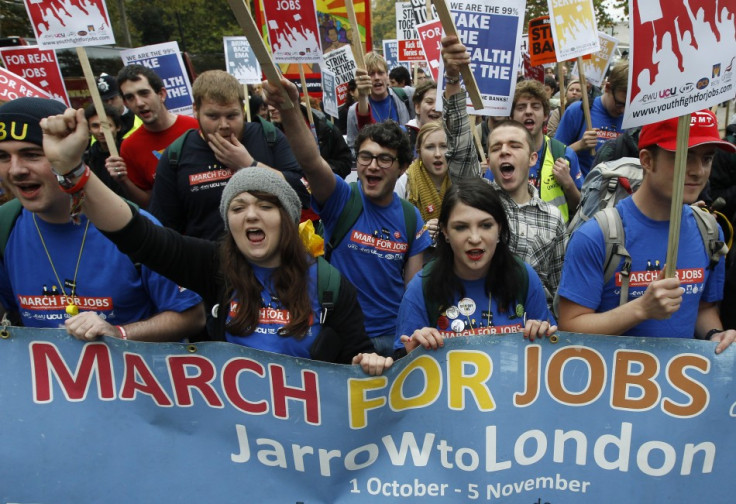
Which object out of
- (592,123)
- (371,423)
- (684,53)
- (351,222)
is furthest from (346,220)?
(592,123)

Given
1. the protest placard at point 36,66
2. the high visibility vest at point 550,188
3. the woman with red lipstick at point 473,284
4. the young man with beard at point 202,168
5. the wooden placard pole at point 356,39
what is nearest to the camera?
the woman with red lipstick at point 473,284

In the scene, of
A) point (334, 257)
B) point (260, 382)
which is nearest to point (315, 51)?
point (334, 257)

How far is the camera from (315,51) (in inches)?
199

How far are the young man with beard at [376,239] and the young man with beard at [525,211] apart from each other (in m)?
0.54

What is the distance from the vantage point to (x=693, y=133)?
8.43ft

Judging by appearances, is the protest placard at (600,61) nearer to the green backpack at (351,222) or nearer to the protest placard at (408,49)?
the protest placard at (408,49)

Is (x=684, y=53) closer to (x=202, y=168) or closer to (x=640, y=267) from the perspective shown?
(x=640, y=267)

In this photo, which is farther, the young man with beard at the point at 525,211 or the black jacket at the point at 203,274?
the young man with beard at the point at 525,211

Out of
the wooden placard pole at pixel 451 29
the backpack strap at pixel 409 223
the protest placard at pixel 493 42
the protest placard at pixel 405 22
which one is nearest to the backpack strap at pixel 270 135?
the backpack strap at pixel 409 223

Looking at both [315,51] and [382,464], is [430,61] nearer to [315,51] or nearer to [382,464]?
[315,51]

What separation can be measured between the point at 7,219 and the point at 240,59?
6418mm

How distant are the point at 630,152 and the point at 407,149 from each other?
157 centimetres

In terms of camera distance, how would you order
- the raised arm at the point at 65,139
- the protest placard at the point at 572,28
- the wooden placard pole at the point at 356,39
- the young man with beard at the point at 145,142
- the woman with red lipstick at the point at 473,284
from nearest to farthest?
the raised arm at the point at 65,139, the woman with red lipstick at the point at 473,284, the young man with beard at the point at 145,142, the wooden placard pole at the point at 356,39, the protest placard at the point at 572,28

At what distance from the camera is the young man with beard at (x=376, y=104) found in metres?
7.23
